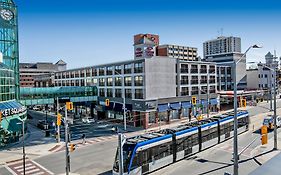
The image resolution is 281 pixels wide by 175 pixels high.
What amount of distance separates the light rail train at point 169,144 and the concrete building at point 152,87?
18.8m

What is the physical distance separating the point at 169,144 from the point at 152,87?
2730cm

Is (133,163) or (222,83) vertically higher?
(222,83)

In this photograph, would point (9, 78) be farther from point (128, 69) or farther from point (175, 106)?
point (175, 106)

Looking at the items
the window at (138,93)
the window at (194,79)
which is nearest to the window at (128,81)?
the window at (138,93)

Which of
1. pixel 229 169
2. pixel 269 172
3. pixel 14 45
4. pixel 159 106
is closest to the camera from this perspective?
pixel 269 172

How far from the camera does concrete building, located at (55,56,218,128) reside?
170ft

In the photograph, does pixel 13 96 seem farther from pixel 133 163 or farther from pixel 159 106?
pixel 133 163

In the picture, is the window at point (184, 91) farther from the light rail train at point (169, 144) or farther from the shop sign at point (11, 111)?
the shop sign at point (11, 111)

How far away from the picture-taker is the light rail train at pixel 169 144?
71.4ft

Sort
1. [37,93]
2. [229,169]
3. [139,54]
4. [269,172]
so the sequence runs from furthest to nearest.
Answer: [139,54] < [37,93] < [229,169] < [269,172]

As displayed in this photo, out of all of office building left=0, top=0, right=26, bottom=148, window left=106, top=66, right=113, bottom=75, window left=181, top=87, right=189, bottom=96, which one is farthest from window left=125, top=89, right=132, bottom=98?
office building left=0, top=0, right=26, bottom=148

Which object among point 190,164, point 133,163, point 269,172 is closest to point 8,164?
point 133,163

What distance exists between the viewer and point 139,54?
100500mm

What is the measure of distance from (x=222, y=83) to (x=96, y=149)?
62286 mm
